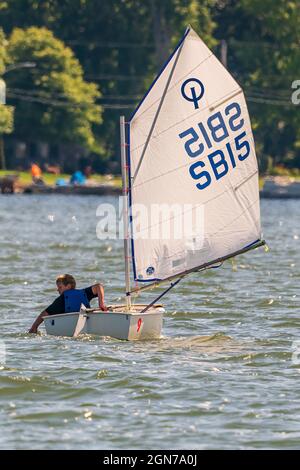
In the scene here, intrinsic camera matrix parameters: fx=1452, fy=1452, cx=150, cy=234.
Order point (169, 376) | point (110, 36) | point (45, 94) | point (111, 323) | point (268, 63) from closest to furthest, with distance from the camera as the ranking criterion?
point (169, 376)
point (111, 323)
point (45, 94)
point (268, 63)
point (110, 36)

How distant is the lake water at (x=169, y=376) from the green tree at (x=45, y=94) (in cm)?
8644

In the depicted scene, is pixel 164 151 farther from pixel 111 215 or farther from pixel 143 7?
pixel 143 7

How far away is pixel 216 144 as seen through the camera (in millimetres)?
30203

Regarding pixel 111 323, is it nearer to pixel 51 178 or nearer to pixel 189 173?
pixel 189 173

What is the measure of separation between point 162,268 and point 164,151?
2.42 metres

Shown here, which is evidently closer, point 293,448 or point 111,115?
point 293,448

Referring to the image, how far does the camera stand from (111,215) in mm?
90625

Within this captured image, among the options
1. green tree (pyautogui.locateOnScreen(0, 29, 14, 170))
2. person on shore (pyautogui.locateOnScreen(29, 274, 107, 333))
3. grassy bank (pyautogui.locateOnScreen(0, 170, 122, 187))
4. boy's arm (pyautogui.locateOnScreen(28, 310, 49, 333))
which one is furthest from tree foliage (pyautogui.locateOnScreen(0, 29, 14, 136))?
person on shore (pyautogui.locateOnScreen(29, 274, 107, 333))

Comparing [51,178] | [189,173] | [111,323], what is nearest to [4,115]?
[51,178]

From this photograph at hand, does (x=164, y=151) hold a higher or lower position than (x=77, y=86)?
lower

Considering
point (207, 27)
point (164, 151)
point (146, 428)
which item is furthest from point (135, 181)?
point (207, 27)

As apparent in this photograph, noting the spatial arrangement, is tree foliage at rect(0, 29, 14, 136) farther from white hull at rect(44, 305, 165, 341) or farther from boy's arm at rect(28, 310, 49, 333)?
white hull at rect(44, 305, 165, 341)

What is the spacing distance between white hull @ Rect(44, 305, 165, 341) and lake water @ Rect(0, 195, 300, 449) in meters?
0.20

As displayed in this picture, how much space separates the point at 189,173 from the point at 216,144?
83 centimetres
